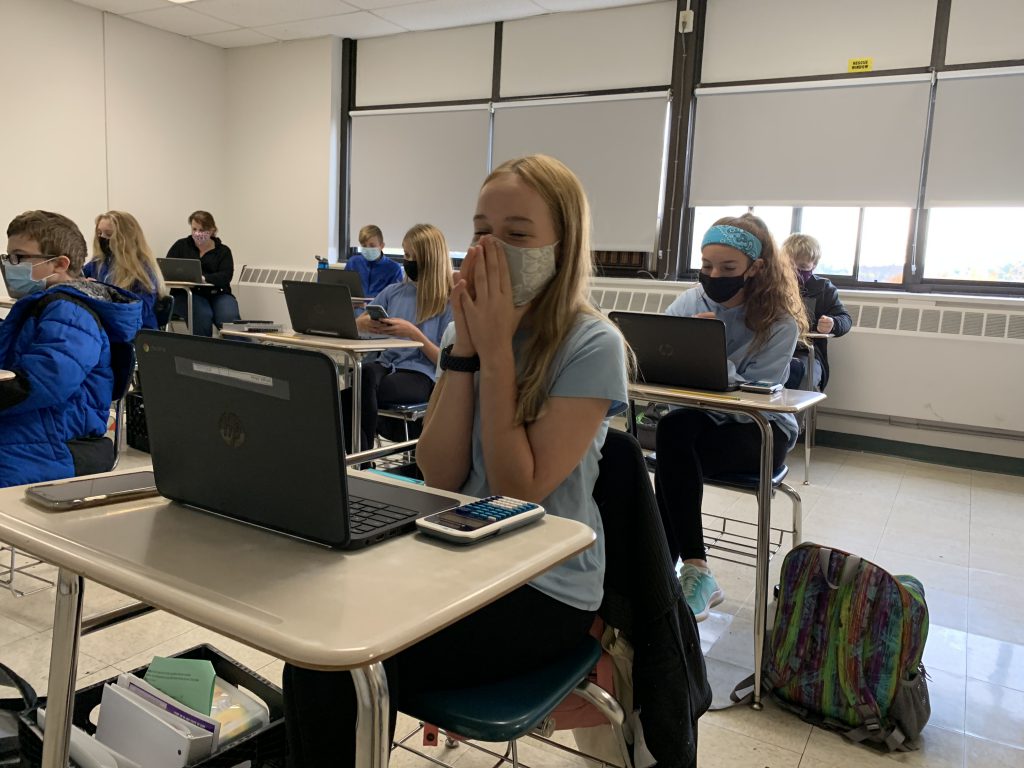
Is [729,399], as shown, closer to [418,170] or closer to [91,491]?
[91,491]

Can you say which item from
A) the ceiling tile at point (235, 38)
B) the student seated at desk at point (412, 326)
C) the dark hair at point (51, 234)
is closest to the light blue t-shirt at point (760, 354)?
the student seated at desk at point (412, 326)

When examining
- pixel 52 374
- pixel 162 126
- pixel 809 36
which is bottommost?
pixel 52 374

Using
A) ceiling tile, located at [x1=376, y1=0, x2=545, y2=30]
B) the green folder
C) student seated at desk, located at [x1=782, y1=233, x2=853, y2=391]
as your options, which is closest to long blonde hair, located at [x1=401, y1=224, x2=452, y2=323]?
student seated at desk, located at [x1=782, y1=233, x2=853, y2=391]

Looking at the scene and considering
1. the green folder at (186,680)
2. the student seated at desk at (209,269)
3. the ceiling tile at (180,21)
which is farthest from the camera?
the student seated at desk at (209,269)

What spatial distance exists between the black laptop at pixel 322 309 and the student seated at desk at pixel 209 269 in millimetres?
3607

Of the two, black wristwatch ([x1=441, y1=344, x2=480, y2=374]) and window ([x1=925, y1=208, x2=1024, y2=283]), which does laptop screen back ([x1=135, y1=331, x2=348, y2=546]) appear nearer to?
black wristwatch ([x1=441, y1=344, x2=480, y2=374])

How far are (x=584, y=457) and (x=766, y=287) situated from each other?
148 cm

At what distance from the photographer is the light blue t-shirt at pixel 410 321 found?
11.3 ft

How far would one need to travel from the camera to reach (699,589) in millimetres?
2100

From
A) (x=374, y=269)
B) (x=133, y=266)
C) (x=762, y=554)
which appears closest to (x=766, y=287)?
(x=762, y=554)

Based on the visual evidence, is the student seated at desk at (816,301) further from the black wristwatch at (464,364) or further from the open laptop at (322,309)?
the black wristwatch at (464,364)

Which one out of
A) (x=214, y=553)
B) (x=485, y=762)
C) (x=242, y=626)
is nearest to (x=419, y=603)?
(x=242, y=626)

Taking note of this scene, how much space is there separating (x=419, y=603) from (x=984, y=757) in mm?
1618

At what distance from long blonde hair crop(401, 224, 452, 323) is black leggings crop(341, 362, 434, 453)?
28cm
